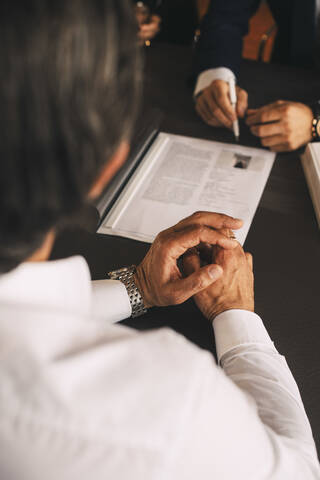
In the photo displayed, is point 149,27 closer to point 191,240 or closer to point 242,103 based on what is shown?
point 242,103

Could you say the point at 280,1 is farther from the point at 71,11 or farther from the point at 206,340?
the point at 71,11

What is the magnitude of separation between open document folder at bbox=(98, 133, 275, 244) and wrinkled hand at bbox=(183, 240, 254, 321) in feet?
0.25

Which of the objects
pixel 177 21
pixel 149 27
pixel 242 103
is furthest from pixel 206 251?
pixel 177 21

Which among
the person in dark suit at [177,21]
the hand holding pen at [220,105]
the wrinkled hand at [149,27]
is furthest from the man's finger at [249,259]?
the person in dark suit at [177,21]

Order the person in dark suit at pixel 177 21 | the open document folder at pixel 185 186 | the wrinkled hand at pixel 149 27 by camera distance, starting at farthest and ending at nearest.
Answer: the person in dark suit at pixel 177 21
the wrinkled hand at pixel 149 27
the open document folder at pixel 185 186

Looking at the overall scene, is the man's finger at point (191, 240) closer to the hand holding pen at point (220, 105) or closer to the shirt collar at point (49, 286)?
the shirt collar at point (49, 286)

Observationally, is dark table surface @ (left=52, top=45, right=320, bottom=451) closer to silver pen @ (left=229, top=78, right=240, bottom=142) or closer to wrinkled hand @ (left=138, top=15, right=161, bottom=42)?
silver pen @ (left=229, top=78, right=240, bottom=142)

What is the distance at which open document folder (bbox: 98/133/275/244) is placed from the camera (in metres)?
0.86

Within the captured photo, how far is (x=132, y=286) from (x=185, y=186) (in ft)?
0.95

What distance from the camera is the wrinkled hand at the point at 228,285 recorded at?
706 mm

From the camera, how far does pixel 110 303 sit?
2.37ft

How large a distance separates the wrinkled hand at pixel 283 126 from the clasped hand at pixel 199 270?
0.34 m

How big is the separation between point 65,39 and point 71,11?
0.02 m

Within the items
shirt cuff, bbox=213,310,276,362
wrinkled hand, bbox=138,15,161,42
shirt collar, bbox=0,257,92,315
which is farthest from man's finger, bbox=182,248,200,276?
wrinkled hand, bbox=138,15,161,42
